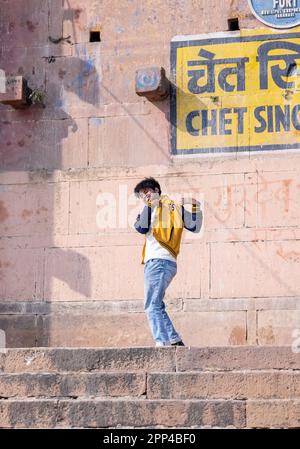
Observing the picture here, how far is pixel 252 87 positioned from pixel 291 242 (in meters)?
1.95

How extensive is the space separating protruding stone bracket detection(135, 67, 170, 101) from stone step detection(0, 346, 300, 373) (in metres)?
4.45

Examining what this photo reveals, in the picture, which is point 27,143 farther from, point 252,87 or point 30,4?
point 252,87

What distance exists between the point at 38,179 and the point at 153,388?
4.93 meters

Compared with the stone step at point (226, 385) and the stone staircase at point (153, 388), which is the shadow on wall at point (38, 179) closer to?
the stone staircase at point (153, 388)

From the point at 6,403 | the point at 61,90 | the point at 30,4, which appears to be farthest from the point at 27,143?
the point at 6,403

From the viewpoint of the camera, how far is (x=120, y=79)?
13805 millimetres

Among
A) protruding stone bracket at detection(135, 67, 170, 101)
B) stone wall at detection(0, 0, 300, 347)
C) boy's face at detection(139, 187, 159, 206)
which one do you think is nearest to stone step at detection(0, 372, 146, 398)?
boy's face at detection(139, 187, 159, 206)

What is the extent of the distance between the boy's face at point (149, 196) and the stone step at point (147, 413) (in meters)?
2.42

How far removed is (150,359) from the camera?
9719 mm

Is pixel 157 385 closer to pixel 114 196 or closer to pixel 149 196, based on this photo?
pixel 149 196

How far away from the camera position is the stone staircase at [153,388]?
9.24 m

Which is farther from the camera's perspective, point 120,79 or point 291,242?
point 120,79

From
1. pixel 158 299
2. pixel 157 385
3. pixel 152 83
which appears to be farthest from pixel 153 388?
pixel 152 83

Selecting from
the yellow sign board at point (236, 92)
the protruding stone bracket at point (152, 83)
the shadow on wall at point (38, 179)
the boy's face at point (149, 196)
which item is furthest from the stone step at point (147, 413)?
the protruding stone bracket at point (152, 83)
